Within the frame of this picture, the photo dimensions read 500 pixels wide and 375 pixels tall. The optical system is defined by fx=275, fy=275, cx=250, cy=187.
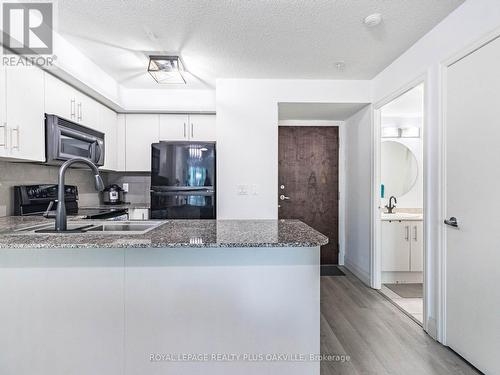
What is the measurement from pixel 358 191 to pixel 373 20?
6.74 feet

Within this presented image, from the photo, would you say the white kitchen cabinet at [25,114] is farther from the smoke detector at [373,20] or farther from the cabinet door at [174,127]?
the smoke detector at [373,20]

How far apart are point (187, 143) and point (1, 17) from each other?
66.2 inches

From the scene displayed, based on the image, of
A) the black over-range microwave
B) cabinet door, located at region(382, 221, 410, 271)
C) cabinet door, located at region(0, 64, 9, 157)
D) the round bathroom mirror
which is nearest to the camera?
cabinet door, located at region(0, 64, 9, 157)

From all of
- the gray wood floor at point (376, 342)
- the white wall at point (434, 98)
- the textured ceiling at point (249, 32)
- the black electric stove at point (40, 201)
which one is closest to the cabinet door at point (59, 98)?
the textured ceiling at point (249, 32)

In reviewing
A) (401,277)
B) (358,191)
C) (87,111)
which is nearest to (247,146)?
(358,191)

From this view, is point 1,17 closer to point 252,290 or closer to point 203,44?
point 203,44

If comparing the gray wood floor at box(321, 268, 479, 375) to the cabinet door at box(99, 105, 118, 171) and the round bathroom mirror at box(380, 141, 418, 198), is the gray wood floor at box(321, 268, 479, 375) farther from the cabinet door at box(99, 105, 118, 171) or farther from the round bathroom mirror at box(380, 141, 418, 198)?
the cabinet door at box(99, 105, 118, 171)

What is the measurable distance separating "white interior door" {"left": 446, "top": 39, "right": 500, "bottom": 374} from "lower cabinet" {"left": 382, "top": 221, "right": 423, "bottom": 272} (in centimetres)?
127

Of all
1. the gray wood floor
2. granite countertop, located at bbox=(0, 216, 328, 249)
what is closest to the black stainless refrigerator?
granite countertop, located at bbox=(0, 216, 328, 249)

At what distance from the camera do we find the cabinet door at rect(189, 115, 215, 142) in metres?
3.53

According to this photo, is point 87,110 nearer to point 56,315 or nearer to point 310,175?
point 56,315

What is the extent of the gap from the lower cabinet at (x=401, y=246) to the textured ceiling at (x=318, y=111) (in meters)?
1.46

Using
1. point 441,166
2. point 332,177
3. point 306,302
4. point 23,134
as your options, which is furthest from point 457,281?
point 23,134

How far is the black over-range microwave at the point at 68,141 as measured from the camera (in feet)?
7.07
